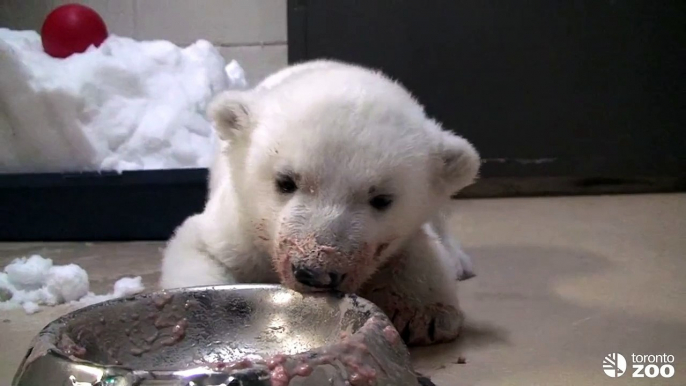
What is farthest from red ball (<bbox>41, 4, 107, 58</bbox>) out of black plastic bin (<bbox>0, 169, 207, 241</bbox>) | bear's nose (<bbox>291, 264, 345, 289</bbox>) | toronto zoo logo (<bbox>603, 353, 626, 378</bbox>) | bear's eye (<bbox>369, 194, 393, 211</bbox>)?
toronto zoo logo (<bbox>603, 353, 626, 378</bbox>)

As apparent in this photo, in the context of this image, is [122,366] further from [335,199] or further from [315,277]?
[335,199]

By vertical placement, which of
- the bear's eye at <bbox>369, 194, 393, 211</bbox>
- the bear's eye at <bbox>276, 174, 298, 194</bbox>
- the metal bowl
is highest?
the bear's eye at <bbox>276, 174, 298, 194</bbox>

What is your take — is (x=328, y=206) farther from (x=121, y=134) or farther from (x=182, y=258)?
(x=121, y=134)

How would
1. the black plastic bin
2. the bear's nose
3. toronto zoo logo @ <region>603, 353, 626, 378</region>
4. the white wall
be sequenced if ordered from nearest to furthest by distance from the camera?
the bear's nose → toronto zoo logo @ <region>603, 353, 626, 378</region> → the black plastic bin → the white wall

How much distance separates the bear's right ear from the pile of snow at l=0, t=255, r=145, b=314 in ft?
1.71

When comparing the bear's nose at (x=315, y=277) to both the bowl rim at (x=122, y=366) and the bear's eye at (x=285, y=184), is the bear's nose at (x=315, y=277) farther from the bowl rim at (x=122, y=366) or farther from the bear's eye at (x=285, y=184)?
the bear's eye at (x=285, y=184)

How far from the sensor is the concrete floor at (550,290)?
1577 millimetres

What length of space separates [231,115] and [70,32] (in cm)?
192

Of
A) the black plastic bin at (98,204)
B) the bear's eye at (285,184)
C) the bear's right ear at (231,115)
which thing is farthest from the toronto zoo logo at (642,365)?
the black plastic bin at (98,204)

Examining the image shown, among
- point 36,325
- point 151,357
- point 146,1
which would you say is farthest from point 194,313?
point 146,1

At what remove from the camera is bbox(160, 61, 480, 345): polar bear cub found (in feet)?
4.86

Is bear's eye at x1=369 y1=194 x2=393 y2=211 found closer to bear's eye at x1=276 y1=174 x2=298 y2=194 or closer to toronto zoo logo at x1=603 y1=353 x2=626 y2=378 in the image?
bear's eye at x1=276 y1=174 x2=298 y2=194

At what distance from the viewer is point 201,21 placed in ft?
14.8

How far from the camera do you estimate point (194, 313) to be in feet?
4.77
